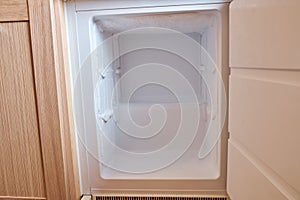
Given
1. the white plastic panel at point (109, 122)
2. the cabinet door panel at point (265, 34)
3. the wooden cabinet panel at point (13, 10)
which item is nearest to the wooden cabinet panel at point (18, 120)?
the wooden cabinet panel at point (13, 10)

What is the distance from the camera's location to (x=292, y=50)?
1.60 ft

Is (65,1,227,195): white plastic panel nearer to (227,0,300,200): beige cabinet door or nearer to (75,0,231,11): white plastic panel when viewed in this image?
(75,0,231,11): white plastic panel

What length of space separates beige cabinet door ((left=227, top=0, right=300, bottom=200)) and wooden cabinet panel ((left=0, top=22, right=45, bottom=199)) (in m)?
0.76

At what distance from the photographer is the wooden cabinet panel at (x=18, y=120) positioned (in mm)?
863

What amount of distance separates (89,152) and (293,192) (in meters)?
0.76

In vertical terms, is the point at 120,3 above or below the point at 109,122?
above

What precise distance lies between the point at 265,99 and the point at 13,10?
0.90 m

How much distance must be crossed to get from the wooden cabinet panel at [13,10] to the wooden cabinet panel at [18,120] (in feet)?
0.07

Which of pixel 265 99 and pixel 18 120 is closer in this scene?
pixel 265 99

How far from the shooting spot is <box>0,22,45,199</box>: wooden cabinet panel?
2.83 feet

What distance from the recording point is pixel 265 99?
0.60 meters

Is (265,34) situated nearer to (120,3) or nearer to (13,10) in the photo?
(120,3)

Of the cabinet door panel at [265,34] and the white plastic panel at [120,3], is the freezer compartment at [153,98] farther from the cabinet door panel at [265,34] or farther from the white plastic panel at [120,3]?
the cabinet door panel at [265,34]

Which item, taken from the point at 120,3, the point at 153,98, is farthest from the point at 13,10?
the point at 153,98
